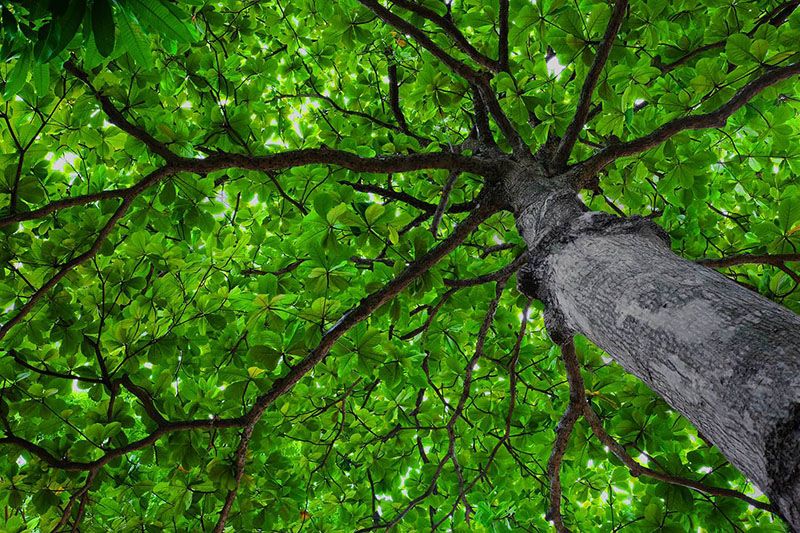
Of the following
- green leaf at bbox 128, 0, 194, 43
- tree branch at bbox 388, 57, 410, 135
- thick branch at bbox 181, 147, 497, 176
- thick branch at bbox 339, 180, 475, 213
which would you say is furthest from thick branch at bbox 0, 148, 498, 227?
tree branch at bbox 388, 57, 410, 135

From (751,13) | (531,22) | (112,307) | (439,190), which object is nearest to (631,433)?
(439,190)

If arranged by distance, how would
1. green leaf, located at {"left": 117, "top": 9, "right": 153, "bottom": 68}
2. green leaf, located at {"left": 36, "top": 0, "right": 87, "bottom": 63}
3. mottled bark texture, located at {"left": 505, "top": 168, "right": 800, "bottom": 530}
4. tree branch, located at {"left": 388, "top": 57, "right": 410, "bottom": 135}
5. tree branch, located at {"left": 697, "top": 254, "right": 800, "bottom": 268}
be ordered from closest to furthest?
mottled bark texture, located at {"left": 505, "top": 168, "right": 800, "bottom": 530}
green leaf, located at {"left": 36, "top": 0, "right": 87, "bottom": 63}
green leaf, located at {"left": 117, "top": 9, "right": 153, "bottom": 68}
tree branch, located at {"left": 697, "top": 254, "right": 800, "bottom": 268}
tree branch, located at {"left": 388, "top": 57, "right": 410, "bottom": 135}

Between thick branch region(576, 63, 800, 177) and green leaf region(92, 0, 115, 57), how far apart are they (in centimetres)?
150

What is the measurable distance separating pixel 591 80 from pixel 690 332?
3.89ft

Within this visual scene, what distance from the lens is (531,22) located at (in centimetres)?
216

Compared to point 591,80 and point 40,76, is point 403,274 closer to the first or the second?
point 591,80

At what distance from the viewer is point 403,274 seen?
1.75m

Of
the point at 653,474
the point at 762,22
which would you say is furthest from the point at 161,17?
the point at 762,22

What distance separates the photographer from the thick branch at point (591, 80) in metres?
1.66

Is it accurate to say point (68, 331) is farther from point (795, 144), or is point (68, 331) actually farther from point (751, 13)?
point (795, 144)

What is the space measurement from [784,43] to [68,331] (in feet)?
9.96

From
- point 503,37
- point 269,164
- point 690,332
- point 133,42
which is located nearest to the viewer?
point 690,332

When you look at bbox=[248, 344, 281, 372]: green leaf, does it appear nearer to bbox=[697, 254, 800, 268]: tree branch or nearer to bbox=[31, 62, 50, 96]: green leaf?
bbox=[31, 62, 50, 96]: green leaf

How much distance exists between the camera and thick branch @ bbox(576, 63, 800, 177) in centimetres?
164
